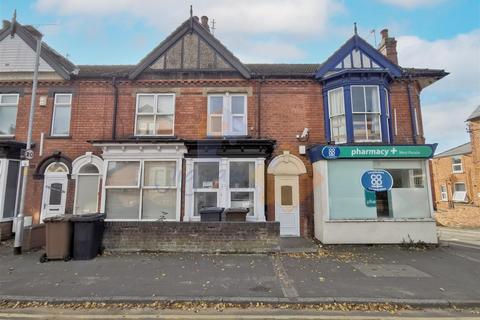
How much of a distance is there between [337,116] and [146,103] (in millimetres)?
8393

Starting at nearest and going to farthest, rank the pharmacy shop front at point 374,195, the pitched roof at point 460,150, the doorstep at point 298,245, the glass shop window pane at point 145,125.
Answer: the doorstep at point 298,245, the pharmacy shop front at point 374,195, the glass shop window pane at point 145,125, the pitched roof at point 460,150

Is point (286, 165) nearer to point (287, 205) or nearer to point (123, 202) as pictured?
point (287, 205)

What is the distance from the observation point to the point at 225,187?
1108 cm

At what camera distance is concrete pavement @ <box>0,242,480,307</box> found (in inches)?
206

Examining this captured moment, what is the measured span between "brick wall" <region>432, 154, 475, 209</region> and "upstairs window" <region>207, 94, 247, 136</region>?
76.6 feet

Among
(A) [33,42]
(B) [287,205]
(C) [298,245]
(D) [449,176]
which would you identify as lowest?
(C) [298,245]

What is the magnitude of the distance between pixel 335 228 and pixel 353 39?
330 inches

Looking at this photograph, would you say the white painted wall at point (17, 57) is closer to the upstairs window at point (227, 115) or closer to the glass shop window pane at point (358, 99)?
the upstairs window at point (227, 115)

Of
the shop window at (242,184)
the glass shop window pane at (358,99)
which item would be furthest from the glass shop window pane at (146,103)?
the glass shop window pane at (358,99)

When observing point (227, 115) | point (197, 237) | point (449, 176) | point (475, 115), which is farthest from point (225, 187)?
point (449, 176)

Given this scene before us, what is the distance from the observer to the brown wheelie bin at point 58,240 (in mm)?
7891

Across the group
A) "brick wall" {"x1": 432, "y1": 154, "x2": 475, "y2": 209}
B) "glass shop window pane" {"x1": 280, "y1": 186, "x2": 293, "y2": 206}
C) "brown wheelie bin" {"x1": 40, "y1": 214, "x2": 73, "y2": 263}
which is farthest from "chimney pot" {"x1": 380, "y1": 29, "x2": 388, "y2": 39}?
"brick wall" {"x1": 432, "y1": 154, "x2": 475, "y2": 209}

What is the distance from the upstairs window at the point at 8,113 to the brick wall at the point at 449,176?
31.9 metres

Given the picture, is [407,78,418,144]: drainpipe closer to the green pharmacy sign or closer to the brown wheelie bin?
the green pharmacy sign
